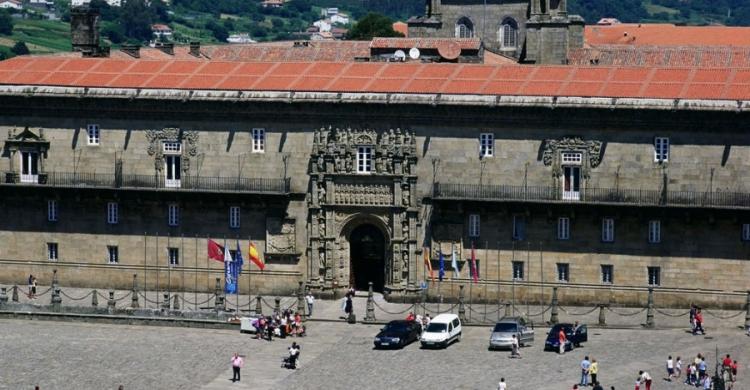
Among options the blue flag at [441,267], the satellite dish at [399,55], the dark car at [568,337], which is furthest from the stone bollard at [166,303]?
the satellite dish at [399,55]

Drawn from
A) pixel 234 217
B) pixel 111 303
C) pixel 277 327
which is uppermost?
pixel 234 217

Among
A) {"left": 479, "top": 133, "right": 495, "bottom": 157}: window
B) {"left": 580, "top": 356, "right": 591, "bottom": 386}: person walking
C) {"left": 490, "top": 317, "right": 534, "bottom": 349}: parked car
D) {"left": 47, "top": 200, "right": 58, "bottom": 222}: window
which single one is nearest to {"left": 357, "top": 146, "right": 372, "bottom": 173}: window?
{"left": 479, "top": 133, "right": 495, "bottom": 157}: window

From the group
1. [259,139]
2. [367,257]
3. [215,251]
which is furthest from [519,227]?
[215,251]

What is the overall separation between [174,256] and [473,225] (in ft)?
53.3

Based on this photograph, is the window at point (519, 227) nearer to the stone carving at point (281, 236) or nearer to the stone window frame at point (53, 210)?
the stone carving at point (281, 236)

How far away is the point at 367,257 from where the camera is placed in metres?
116

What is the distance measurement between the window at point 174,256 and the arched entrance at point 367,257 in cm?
921

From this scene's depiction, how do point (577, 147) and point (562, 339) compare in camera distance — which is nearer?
point (562, 339)

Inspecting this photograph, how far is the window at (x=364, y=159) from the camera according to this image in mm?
113688

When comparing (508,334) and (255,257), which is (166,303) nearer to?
(255,257)

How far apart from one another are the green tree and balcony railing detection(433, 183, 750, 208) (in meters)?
71.4

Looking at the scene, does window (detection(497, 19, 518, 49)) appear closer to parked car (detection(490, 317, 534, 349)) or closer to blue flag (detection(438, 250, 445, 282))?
blue flag (detection(438, 250, 445, 282))

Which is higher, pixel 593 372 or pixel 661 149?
pixel 661 149

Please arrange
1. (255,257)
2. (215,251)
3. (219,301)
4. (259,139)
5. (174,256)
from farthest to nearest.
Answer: (174,256) → (259,139) → (255,257) → (215,251) → (219,301)
